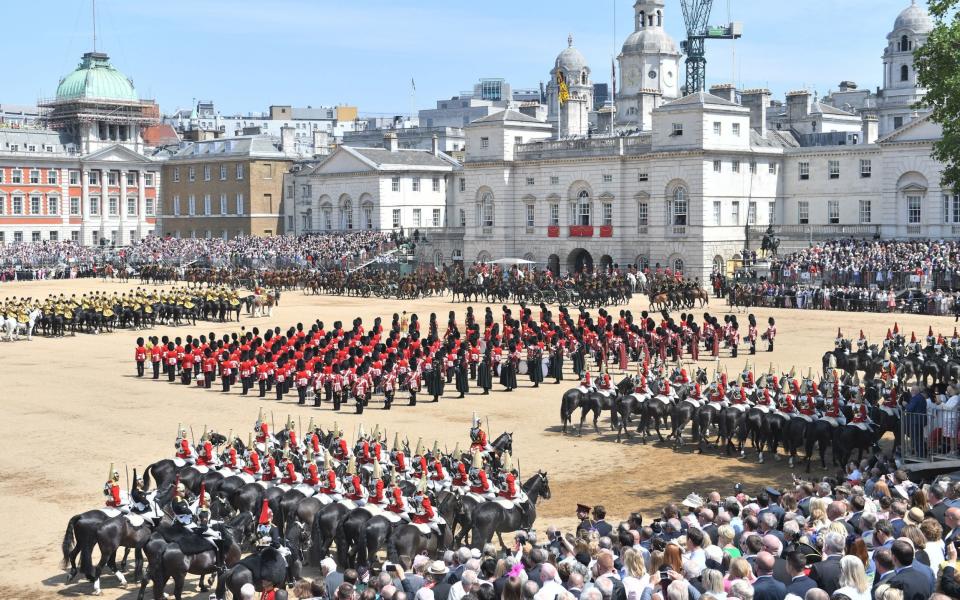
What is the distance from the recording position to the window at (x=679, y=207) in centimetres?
5588

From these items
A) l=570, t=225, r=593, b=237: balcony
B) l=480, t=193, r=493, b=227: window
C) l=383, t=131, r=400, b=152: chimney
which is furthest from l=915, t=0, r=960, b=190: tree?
l=383, t=131, r=400, b=152: chimney

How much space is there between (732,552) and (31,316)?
114ft

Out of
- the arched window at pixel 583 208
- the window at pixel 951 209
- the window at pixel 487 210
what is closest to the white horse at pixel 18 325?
the window at pixel 487 210

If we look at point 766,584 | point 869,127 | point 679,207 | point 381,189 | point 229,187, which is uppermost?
point 869,127

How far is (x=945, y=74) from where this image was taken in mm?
21625

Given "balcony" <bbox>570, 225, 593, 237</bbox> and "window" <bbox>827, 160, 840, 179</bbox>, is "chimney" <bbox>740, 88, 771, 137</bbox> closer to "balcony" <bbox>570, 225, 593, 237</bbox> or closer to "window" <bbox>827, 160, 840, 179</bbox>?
"window" <bbox>827, 160, 840, 179</bbox>

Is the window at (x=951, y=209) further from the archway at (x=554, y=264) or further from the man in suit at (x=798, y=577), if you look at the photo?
the man in suit at (x=798, y=577)

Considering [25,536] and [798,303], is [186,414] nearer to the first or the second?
[25,536]

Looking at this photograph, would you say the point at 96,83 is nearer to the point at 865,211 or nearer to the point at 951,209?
the point at 865,211

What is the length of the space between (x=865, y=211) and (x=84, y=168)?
2497 inches

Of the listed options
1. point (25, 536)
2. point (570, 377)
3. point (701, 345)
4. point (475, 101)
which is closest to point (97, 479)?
point (25, 536)

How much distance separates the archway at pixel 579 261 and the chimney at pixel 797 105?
1539 centimetres

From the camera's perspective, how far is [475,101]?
5694 inches

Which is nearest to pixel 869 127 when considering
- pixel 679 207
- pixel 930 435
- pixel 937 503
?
pixel 679 207
